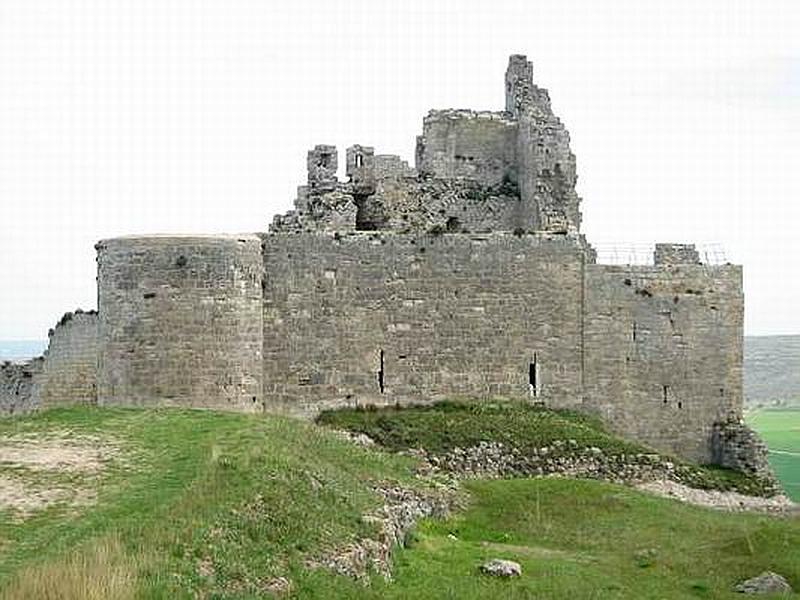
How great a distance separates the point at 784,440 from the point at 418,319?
6224 cm

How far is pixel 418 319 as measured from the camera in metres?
29.3

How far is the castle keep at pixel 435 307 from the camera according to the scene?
26344 millimetres

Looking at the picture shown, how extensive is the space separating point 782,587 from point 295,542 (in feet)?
23.7

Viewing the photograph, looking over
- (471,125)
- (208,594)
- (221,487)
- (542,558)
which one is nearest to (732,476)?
(471,125)

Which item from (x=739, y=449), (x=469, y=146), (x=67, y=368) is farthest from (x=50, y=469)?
(x=739, y=449)

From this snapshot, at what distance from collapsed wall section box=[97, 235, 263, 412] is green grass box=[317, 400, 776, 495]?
9.39 ft

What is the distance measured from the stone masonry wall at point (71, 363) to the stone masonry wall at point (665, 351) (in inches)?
487

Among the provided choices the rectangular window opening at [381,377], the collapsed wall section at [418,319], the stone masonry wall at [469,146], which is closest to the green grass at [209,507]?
the collapsed wall section at [418,319]

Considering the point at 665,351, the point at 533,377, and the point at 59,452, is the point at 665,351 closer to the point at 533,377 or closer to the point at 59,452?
the point at 533,377

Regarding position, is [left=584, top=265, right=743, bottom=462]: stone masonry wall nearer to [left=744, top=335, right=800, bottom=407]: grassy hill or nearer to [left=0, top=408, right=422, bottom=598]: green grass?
[left=0, top=408, right=422, bottom=598]: green grass

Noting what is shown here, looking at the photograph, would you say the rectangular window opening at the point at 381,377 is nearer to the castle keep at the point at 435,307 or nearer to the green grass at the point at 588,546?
the castle keep at the point at 435,307

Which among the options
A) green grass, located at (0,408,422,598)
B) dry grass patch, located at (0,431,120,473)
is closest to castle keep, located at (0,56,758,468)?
green grass, located at (0,408,422,598)

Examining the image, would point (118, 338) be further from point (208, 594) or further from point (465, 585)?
point (208, 594)

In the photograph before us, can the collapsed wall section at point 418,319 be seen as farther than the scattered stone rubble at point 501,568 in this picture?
Yes
